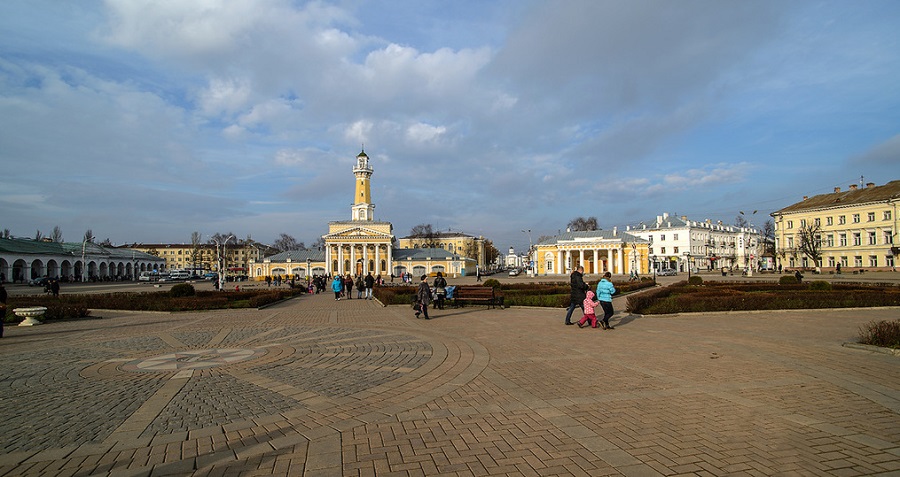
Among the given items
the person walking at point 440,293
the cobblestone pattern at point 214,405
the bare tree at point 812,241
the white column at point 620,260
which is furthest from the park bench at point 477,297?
the white column at point 620,260

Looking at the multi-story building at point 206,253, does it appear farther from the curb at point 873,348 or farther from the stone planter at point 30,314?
the curb at point 873,348

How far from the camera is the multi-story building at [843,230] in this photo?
5622cm

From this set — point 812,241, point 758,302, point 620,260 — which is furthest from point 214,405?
point 620,260

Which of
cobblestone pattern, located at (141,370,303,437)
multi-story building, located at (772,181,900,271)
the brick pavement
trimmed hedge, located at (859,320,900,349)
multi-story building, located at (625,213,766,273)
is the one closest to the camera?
the brick pavement

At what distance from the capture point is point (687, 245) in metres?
91.5

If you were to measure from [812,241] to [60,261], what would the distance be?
11826cm

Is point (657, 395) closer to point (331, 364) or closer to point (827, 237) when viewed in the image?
point (331, 364)

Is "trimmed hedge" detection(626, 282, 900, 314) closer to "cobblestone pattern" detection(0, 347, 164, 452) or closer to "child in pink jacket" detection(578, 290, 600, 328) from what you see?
"child in pink jacket" detection(578, 290, 600, 328)

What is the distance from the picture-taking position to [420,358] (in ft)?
29.6

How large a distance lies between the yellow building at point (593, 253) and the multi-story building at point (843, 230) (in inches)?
826

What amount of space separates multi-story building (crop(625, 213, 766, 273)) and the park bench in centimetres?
7949

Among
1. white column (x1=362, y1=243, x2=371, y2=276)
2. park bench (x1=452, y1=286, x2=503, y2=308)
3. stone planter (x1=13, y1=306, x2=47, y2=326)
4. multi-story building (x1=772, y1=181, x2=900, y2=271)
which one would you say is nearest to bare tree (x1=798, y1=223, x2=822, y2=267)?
multi-story building (x1=772, y1=181, x2=900, y2=271)

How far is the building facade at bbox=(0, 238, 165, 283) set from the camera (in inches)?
2788

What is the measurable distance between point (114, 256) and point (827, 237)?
127 meters
